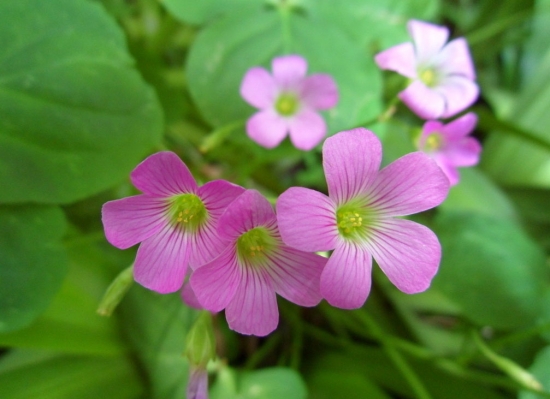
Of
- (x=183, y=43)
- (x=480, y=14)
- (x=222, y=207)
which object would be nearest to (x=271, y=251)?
(x=222, y=207)

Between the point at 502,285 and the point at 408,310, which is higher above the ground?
the point at 502,285

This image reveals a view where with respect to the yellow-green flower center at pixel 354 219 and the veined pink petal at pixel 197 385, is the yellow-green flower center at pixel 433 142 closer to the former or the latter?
the yellow-green flower center at pixel 354 219

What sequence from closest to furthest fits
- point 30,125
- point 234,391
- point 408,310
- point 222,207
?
point 222,207, point 30,125, point 234,391, point 408,310

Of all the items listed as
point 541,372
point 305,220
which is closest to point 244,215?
point 305,220

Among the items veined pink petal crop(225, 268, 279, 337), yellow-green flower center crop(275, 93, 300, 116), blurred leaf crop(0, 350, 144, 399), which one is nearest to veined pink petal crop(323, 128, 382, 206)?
→ veined pink petal crop(225, 268, 279, 337)

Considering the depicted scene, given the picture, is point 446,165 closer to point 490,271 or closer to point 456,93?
point 456,93

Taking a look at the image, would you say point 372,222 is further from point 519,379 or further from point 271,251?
point 519,379
